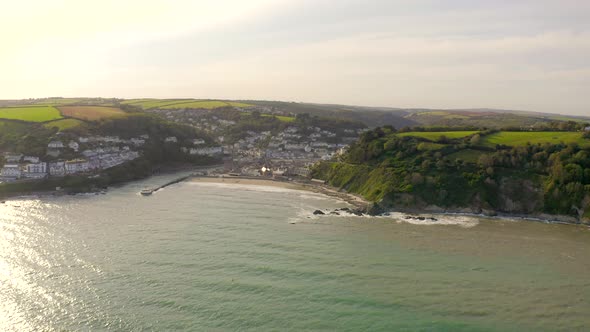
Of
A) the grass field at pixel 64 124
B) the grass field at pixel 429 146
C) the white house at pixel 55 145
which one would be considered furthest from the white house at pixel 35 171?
the grass field at pixel 429 146

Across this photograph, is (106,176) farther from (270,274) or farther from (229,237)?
(270,274)

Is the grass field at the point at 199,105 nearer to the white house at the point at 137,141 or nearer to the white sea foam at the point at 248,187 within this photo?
the white house at the point at 137,141

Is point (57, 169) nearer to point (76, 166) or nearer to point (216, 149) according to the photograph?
point (76, 166)

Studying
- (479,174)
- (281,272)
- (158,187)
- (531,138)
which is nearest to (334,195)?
(479,174)

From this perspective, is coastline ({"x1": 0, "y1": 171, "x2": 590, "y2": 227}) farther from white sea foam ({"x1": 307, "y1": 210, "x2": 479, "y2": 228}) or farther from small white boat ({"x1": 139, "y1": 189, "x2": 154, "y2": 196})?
small white boat ({"x1": 139, "y1": 189, "x2": 154, "y2": 196})

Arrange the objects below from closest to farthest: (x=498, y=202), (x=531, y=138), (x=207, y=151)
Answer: (x=498, y=202) → (x=531, y=138) → (x=207, y=151)

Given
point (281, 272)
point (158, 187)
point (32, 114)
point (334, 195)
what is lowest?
point (158, 187)
